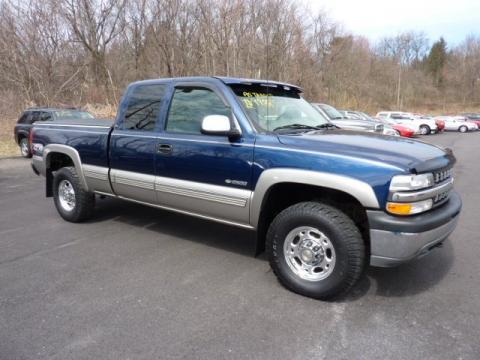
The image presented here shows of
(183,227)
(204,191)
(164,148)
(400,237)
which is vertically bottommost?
(183,227)

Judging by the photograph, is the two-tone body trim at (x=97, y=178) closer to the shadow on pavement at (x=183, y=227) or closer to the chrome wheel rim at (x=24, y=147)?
the shadow on pavement at (x=183, y=227)

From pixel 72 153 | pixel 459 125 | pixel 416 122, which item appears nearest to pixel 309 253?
pixel 72 153

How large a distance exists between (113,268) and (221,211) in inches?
51.5

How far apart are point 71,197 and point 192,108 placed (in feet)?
8.70

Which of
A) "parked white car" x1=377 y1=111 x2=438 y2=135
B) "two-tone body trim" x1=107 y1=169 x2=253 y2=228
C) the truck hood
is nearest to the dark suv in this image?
"two-tone body trim" x1=107 y1=169 x2=253 y2=228

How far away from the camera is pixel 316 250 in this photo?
3.52m

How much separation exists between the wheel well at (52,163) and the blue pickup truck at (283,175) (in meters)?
1.09

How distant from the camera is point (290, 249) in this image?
3.66m

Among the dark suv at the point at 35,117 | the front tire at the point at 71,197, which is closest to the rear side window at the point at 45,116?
the dark suv at the point at 35,117

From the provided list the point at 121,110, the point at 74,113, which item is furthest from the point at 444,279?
the point at 74,113

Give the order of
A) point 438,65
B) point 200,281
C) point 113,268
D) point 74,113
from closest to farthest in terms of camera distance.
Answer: point 200,281 → point 113,268 → point 74,113 → point 438,65

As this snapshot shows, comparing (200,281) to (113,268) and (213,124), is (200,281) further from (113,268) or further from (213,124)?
(213,124)

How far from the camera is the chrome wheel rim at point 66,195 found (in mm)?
5793

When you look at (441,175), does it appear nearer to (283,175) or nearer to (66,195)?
(283,175)
